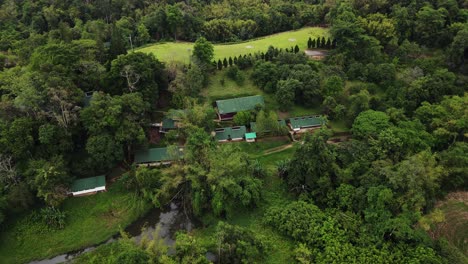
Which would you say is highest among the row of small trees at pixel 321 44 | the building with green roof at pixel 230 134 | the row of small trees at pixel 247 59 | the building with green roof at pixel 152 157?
the row of small trees at pixel 321 44

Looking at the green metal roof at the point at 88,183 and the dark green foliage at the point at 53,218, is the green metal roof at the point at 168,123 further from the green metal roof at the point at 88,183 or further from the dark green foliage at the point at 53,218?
the dark green foliage at the point at 53,218

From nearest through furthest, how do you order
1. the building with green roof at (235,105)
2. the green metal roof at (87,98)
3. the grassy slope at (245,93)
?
1. the green metal roof at (87,98)
2. the building with green roof at (235,105)
3. the grassy slope at (245,93)

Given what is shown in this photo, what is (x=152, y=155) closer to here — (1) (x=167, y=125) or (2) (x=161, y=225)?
(1) (x=167, y=125)

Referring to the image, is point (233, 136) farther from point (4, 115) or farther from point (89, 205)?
point (4, 115)

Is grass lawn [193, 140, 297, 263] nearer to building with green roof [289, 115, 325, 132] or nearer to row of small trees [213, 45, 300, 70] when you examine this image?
building with green roof [289, 115, 325, 132]

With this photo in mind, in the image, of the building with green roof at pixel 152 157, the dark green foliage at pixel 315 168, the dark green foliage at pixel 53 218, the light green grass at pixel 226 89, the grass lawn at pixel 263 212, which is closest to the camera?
the grass lawn at pixel 263 212

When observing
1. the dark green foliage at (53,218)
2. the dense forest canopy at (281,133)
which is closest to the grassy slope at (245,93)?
the dense forest canopy at (281,133)

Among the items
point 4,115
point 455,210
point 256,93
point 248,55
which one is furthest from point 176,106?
point 455,210

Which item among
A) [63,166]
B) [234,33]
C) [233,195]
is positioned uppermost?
[234,33]
